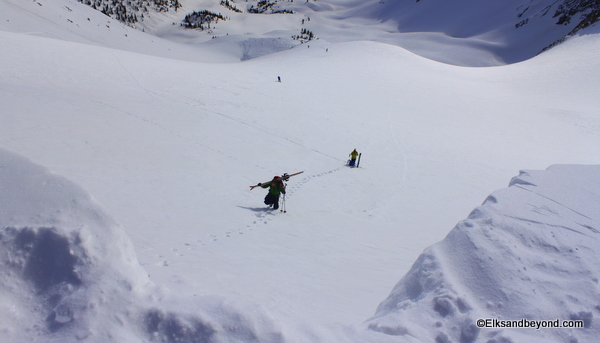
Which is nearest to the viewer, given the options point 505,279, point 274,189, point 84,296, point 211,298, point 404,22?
point 84,296

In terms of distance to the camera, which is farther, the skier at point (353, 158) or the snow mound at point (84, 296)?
the skier at point (353, 158)

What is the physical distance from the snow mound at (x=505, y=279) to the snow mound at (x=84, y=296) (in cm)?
160

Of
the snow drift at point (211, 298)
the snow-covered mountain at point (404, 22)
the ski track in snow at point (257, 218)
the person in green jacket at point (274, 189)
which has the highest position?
the snow-covered mountain at point (404, 22)

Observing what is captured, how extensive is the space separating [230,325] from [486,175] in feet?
52.7

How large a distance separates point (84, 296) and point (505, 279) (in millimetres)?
4017

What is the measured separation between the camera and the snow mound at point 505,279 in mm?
3248

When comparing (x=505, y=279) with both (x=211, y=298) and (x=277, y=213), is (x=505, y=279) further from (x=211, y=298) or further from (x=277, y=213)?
(x=277, y=213)

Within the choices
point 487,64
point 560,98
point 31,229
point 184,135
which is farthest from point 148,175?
point 487,64

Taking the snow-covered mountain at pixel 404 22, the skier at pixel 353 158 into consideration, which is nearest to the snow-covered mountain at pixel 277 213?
the skier at pixel 353 158

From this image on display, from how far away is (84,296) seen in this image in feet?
9.09

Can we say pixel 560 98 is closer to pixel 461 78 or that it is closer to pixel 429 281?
pixel 461 78

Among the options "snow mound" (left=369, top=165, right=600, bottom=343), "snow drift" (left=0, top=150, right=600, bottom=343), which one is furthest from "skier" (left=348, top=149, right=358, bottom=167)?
"snow drift" (left=0, top=150, right=600, bottom=343)

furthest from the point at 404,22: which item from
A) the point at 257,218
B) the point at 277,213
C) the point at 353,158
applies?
the point at 257,218

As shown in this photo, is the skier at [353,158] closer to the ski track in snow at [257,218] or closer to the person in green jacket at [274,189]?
the ski track in snow at [257,218]
